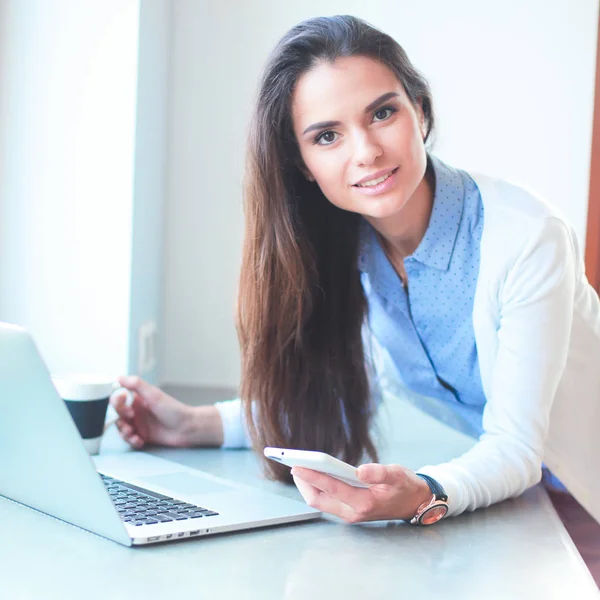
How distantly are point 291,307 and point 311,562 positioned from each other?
51cm

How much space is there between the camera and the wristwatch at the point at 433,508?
95 centimetres

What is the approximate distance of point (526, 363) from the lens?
108 centimetres

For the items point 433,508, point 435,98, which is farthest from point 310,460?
point 435,98

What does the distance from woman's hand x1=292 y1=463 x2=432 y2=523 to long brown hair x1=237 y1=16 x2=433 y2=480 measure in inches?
13.6

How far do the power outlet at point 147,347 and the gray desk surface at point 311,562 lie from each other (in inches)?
33.5

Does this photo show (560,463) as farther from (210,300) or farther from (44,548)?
(210,300)

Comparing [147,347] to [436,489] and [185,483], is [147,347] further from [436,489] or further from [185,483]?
[436,489]

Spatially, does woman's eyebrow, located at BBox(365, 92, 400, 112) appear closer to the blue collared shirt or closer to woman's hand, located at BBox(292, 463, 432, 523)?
the blue collared shirt

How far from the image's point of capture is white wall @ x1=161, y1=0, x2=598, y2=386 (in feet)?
6.28

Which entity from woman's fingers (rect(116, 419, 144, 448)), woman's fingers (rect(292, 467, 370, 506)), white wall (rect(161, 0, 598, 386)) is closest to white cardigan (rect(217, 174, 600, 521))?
woman's fingers (rect(292, 467, 370, 506))

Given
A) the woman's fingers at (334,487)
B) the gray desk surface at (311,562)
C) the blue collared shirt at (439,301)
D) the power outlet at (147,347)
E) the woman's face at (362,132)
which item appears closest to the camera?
the gray desk surface at (311,562)

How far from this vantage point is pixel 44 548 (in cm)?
84

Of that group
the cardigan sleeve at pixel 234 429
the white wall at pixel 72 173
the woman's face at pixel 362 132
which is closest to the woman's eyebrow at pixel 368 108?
the woman's face at pixel 362 132

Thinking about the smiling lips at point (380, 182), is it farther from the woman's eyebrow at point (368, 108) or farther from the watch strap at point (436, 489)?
the watch strap at point (436, 489)
